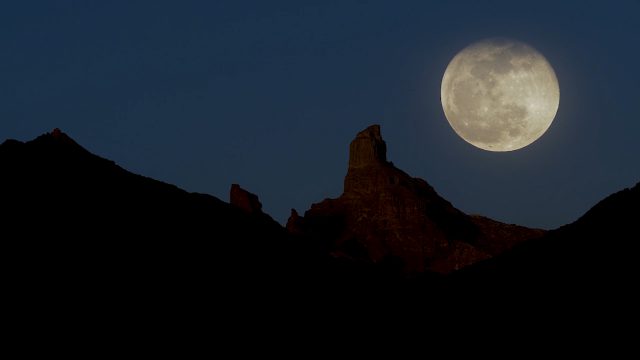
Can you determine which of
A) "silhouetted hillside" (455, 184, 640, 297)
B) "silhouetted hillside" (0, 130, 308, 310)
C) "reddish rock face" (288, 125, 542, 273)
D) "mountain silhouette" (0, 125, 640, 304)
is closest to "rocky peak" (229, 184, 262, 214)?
"reddish rock face" (288, 125, 542, 273)

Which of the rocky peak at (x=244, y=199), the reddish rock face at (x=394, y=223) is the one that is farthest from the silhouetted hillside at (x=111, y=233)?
the reddish rock face at (x=394, y=223)

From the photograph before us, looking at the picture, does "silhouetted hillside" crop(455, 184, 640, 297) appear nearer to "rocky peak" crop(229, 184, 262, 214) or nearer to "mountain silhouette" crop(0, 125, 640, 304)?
"mountain silhouette" crop(0, 125, 640, 304)

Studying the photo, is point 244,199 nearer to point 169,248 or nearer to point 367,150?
point 367,150

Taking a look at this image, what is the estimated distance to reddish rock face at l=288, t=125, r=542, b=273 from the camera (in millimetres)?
154000

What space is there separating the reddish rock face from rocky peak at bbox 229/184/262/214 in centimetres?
2475

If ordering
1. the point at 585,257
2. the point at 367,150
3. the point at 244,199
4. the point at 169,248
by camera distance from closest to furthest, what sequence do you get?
the point at 585,257 < the point at 169,248 < the point at 244,199 < the point at 367,150

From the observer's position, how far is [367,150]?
611ft

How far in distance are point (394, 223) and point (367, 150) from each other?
24780 mm

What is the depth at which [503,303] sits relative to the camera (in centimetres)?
4891

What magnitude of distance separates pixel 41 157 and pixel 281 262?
16495mm

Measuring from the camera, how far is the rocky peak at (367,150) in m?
185

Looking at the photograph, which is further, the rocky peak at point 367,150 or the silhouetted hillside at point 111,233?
the rocky peak at point 367,150

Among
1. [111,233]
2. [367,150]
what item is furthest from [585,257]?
[367,150]

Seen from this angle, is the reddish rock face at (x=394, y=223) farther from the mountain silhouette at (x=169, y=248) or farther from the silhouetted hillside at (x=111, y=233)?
the silhouetted hillside at (x=111, y=233)
